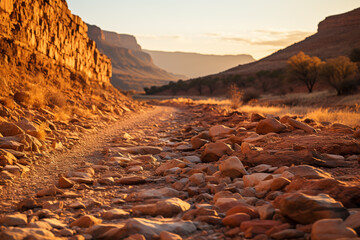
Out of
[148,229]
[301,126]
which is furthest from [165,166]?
[301,126]

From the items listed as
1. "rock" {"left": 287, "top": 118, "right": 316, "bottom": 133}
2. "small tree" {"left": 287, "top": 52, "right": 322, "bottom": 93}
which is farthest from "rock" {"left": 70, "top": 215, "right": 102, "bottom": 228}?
"small tree" {"left": 287, "top": 52, "right": 322, "bottom": 93}

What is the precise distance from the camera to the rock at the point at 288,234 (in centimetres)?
199

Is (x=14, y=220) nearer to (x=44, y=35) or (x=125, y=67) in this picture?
(x=44, y=35)

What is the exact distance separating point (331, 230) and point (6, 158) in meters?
4.30

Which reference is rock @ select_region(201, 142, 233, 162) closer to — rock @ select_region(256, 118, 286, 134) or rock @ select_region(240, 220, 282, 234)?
rock @ select_region(256, 118, 286, 134)

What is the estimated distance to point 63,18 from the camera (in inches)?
613

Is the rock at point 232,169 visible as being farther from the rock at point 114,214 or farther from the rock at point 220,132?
the rock at point 220,132

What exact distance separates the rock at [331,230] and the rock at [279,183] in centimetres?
113

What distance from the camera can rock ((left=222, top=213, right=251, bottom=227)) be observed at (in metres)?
2.37

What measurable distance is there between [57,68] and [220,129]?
33.0 ft

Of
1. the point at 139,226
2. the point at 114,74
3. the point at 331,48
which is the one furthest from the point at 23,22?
the point at 114,74

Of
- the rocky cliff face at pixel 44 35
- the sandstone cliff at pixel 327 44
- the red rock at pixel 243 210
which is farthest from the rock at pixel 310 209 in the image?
the sandstone cliff at pixel 327 44

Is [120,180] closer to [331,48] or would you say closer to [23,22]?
[23,22]

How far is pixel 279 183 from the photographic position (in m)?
3.07
